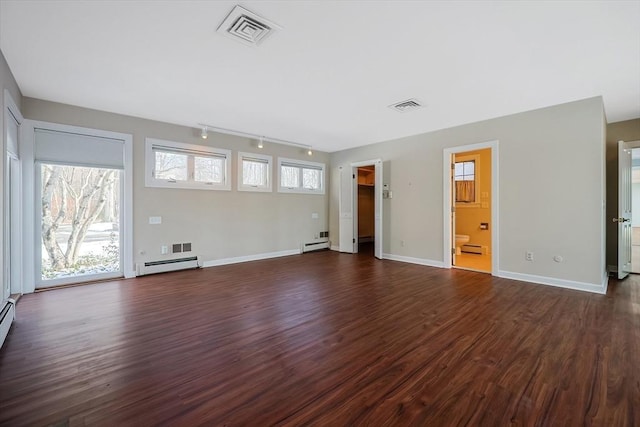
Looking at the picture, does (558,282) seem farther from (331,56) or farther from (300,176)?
(300,176)

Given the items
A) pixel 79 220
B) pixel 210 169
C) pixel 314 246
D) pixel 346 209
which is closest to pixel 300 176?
pixel 346 209

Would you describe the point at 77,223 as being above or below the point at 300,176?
below

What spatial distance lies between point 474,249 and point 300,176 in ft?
15.2

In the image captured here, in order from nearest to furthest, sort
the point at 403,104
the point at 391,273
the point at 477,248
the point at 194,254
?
the point at 403,104 → the point at 391,273 → the point at 194,254 → the point at 477,248

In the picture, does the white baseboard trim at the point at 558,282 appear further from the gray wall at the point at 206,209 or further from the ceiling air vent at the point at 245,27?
the ceiling air vent at the point at 245,27

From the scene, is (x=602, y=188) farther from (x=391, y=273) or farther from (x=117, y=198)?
(x=117, y=198)

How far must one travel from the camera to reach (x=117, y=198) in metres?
4.54

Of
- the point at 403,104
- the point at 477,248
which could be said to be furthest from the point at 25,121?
the point at 477,248

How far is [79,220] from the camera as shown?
4227mm

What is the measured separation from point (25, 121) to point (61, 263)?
2009 millimetres

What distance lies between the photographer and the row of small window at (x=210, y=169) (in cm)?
486

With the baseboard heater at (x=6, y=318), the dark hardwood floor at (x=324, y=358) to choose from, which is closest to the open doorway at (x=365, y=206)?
the dark hardwood floor at (x=324, y=358)

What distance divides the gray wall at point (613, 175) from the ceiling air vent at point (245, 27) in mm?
5870

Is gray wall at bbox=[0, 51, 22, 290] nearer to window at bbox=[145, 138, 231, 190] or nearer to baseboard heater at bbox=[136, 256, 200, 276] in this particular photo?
window at bbox=[145, 138, 231, 190]
